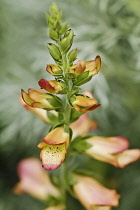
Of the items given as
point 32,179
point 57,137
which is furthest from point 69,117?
point 32,179

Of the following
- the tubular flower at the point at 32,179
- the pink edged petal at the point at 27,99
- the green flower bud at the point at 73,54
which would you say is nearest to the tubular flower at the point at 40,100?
the pink edged petal at the point at 27,99

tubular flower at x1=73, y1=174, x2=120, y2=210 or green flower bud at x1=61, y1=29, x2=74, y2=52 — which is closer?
green flower bud at x1=61, y1=29, x2=74, y2=52

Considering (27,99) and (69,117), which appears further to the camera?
(69,117)

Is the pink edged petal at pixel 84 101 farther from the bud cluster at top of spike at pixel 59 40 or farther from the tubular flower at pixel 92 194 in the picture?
the tubular flower at pixel 92 194

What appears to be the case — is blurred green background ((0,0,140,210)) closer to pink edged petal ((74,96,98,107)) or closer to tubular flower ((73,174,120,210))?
tubular flower ((73,174,120,210))

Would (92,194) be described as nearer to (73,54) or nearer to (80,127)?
(80,127)

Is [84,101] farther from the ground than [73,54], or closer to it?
closer to it

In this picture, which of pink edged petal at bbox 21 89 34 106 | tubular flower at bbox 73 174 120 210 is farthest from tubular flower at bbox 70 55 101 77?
tubular flower at bbox 73 174 120 210

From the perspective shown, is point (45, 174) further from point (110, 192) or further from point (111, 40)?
point (111, 40)

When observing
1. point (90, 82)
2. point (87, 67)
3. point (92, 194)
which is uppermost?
point (90, 82)
